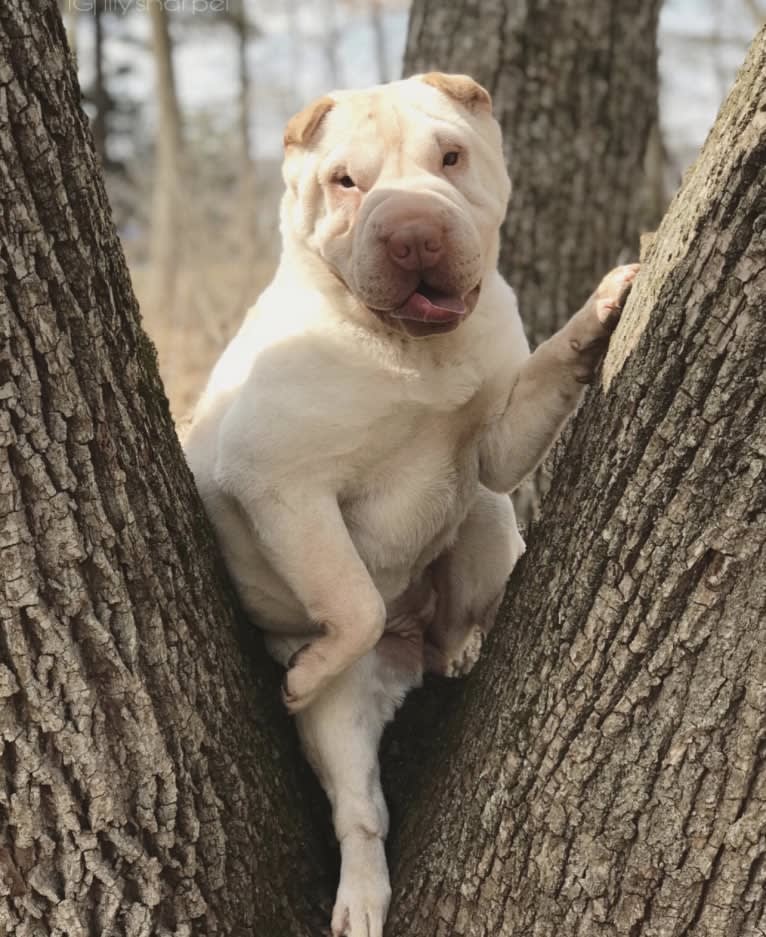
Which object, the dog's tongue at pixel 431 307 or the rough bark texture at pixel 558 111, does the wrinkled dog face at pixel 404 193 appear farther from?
the rough bark texture at pixel 558 111

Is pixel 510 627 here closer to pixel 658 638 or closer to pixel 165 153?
pixel 658 638

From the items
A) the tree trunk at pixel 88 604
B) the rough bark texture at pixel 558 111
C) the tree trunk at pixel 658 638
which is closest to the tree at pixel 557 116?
the rough bark texture at pixel 558 111

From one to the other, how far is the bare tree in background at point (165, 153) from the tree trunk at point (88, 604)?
1102 cm

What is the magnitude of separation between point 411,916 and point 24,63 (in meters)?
1.68

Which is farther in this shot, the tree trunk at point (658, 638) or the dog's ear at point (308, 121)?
the dog's ear at point (308, 121)

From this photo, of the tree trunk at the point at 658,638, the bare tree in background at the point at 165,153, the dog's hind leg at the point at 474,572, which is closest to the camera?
the tree trunk at the point at 658,638

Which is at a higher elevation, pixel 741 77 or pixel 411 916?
pixel 741 77

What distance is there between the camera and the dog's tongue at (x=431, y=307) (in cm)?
237

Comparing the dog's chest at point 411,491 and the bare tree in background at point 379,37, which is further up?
the dog's chest at point 411,491

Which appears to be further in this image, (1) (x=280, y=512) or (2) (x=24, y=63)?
(1) (x=280, y=512)

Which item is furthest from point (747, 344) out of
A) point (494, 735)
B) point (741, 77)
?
point (494, 735)

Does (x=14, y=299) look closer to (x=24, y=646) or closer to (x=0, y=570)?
(x=0, y=570)

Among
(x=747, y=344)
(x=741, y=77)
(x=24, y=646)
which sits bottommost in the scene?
(x=24, y=646)

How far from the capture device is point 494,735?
217cm
